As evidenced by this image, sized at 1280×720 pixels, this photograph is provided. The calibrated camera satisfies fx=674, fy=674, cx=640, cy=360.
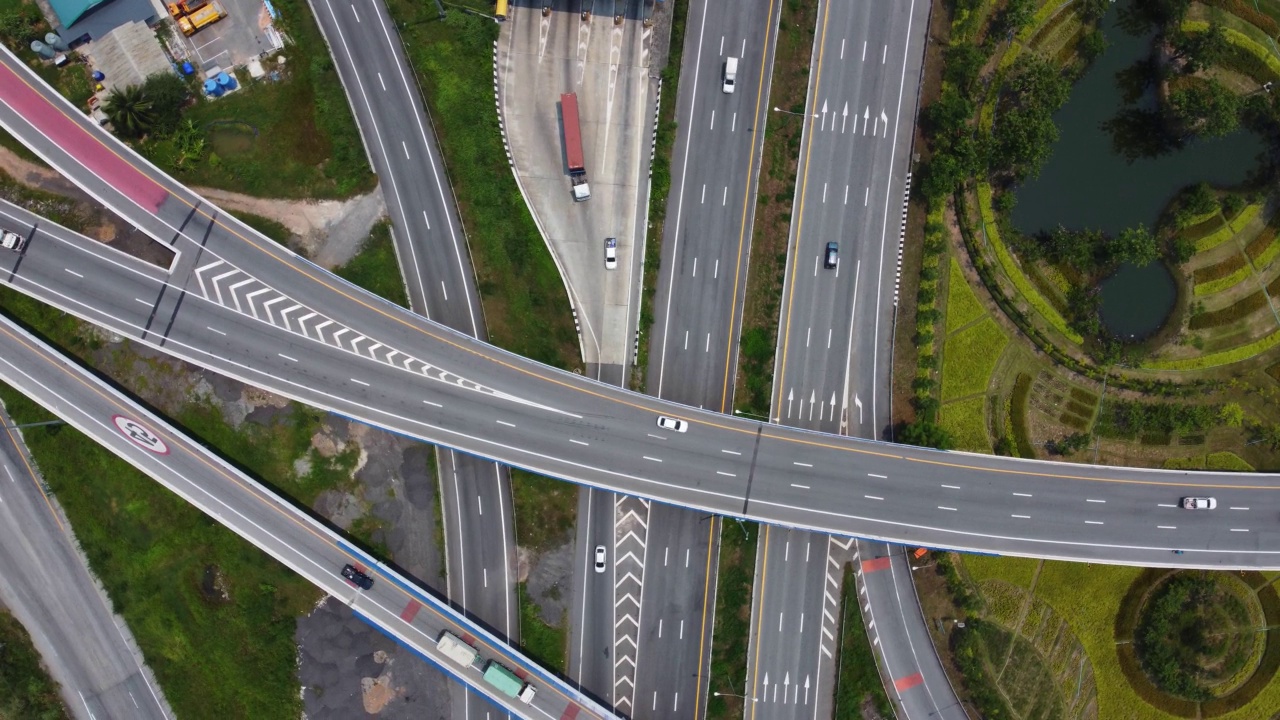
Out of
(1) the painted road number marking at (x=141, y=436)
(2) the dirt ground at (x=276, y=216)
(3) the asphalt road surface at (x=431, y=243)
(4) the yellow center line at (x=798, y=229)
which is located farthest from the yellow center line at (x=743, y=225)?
(1) the painted road number marking at (x=141, y=436)

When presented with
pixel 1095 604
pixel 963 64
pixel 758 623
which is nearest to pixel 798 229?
pixel 963 64

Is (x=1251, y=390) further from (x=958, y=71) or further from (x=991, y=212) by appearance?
(x=958, y=71)

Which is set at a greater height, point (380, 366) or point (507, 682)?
point (380, 366)

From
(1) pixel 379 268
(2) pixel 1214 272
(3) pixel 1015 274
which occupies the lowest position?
(2) pixel 1214 272

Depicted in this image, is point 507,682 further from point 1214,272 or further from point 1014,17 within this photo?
point 1214,272

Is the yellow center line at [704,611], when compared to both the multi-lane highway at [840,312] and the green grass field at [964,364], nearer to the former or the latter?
the multi-lane highway at [840,312]

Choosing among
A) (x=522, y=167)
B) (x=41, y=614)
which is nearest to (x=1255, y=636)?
(x=522, y=167)
